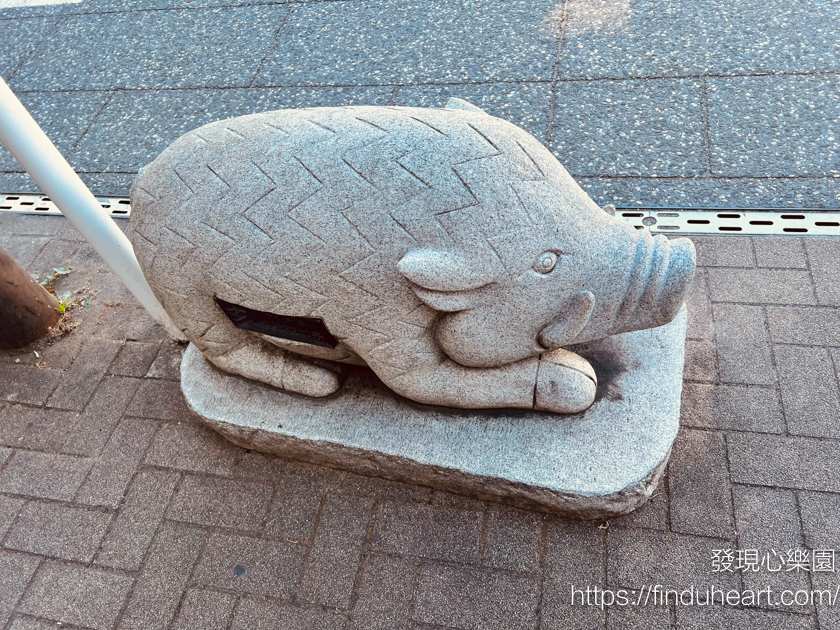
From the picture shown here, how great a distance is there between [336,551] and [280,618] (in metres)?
0.32

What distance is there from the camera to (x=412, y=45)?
5.20m

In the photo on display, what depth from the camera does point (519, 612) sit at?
2.50 m

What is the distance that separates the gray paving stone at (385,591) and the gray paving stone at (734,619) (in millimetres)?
1011

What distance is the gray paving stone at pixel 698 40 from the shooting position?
4.50m

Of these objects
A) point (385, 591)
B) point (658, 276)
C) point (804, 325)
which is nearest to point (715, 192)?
point (804, 325)

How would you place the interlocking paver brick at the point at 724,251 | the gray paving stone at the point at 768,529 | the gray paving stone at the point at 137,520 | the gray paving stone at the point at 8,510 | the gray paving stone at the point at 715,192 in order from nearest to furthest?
the gray paving stone at the point at 768,529 → the gray paving stone at the point at 137,520 → the gray paving stone at the point at 8,510 → the interlocking paver brick at the point at 724,251 → the gray paving stone at the point at 715,192

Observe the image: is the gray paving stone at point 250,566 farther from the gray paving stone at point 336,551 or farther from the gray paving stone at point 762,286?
the gray paving stone at point 762,286

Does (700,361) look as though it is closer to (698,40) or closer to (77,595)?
(698,40)

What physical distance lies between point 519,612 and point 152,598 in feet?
4.85

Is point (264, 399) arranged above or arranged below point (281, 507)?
above

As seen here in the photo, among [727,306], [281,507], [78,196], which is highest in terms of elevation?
[78,196]

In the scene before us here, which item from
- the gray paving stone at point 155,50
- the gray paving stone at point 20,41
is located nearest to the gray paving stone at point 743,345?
the gray paving stone at point 155,50

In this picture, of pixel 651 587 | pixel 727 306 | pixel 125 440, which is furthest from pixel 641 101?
pixel 125 440

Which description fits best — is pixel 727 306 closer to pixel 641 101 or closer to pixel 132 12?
pixel 641 101
